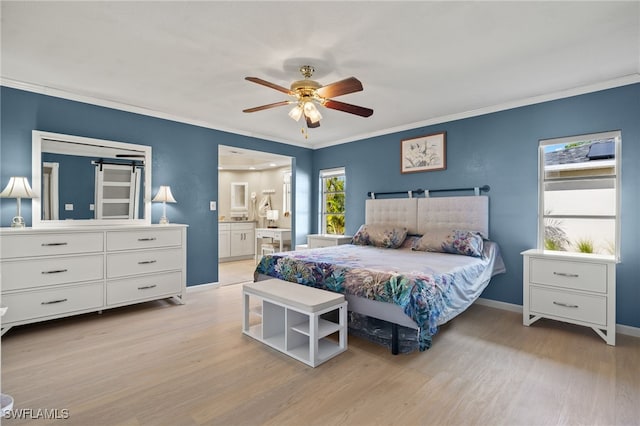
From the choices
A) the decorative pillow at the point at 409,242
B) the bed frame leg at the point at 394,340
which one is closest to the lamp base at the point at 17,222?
the bed frame leg at the point at 394,340

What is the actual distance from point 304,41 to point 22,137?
123 inches

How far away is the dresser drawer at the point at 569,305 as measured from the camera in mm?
2856

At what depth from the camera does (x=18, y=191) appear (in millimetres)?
3061

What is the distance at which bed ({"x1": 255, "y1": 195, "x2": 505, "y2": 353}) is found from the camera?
8.07 feet

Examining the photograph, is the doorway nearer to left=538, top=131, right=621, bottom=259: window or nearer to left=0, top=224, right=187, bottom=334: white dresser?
left=0, top=224, right=187, bottom=334: white dresser

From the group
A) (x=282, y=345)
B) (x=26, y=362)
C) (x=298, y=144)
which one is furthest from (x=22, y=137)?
(x=298, y=144)

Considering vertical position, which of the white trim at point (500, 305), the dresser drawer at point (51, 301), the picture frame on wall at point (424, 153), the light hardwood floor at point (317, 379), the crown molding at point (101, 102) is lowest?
the light hardwood floor at point (317, 379)

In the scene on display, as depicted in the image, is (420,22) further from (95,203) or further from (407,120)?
(95,203)

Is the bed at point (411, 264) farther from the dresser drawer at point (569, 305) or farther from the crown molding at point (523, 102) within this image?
the crown molding at point (523, 102)

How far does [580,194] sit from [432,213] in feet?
5.23

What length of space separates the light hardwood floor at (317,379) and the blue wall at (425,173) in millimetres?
1119

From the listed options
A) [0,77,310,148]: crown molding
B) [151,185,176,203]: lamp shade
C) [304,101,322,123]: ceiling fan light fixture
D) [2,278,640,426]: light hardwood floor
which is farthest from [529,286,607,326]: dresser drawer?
[0,77,310,148]: crown molding

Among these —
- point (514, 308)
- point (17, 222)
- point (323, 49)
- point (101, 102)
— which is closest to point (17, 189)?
point (17, 222)

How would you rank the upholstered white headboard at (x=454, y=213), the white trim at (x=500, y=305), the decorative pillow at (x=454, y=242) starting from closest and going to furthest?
1. the decorative pillow at (x=454, y=242)
2. the white trim at (x=500, y=305)
3. the upholstered white headboard at (x=454, y=213)
